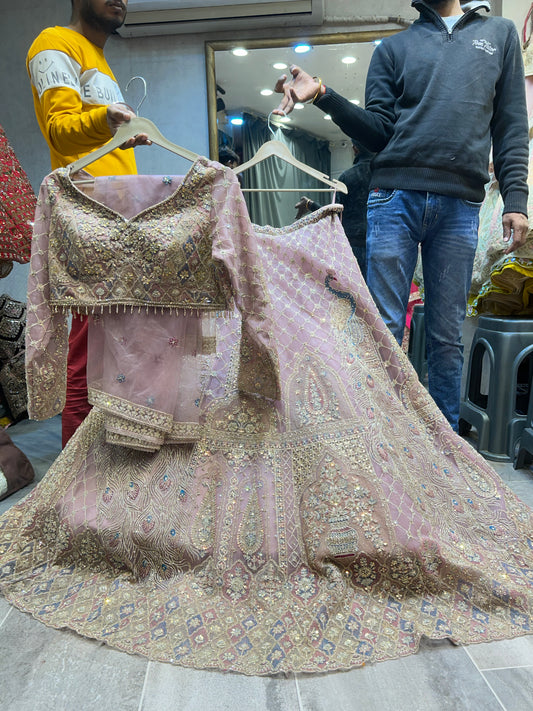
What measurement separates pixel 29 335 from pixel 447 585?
3.39 ft

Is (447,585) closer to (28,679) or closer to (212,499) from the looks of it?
(212,499)

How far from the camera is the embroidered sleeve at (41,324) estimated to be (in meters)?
1.06

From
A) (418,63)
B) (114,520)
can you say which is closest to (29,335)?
(114,520)

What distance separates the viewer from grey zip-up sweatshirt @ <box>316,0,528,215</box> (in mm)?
1406

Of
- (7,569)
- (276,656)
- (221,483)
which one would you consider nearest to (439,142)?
(221,483)

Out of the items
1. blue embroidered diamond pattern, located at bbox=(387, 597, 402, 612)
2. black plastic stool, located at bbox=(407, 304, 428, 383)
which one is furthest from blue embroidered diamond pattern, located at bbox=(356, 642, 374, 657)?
black plastic stool, located at bbox=(407, 304, 428, 383)

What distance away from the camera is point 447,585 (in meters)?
0.98

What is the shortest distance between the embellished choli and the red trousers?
383 millimetres

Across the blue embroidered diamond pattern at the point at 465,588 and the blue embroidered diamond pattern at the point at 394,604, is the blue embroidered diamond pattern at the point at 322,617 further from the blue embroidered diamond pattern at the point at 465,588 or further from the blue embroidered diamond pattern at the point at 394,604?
the blue embroidered diamond pattern at the point at 465,588

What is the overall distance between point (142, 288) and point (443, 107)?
3.44 ft

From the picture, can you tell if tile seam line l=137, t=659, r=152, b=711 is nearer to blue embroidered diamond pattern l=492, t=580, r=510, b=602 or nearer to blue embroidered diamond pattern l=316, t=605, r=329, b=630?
blue embroidered diamond pattern l=316, t=605, r=329, b=630

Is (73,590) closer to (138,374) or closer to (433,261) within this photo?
(138,374)

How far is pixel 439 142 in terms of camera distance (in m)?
1.41

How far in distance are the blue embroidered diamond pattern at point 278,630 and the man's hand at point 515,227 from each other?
1321 millimetres
